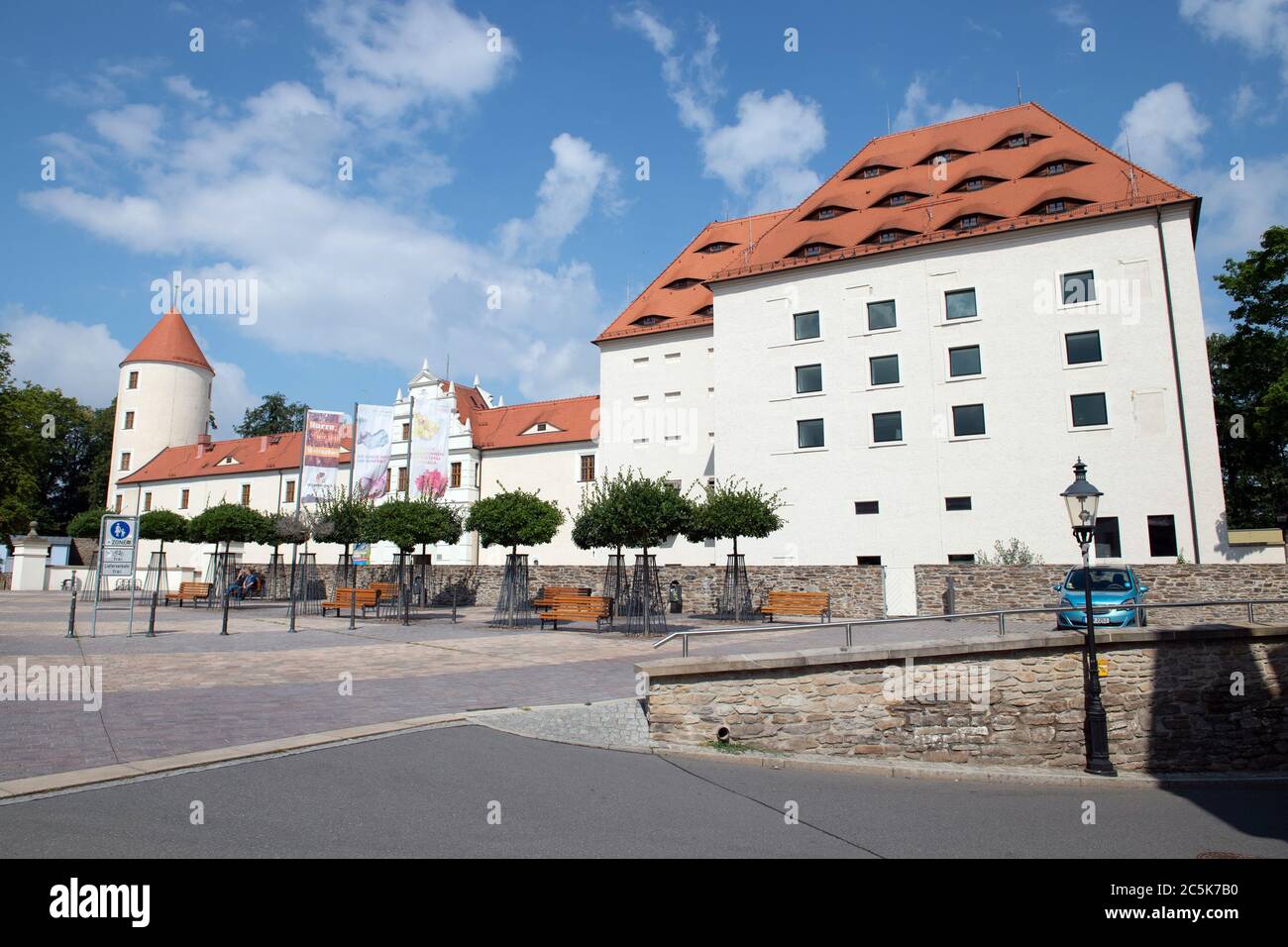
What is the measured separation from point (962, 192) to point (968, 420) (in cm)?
1181

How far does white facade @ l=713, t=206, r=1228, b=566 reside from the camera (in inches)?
1187

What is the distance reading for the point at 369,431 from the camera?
44.0 meters

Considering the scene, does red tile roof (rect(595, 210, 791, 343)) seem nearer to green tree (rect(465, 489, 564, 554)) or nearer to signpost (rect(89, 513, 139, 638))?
green tree (rect(465, 489, 564, 554))

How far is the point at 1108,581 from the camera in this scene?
18938 mm

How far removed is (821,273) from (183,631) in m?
29.5

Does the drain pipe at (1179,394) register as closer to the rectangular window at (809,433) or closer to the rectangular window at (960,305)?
the rectangular window at (960,305)

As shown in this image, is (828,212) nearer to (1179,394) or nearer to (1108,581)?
(1179,394)

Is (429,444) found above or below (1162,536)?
above

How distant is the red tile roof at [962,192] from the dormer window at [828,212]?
20cm

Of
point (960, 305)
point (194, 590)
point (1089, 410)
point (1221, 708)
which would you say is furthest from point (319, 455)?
point (1221, 708)

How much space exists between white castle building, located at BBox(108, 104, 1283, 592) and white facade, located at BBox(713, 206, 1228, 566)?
0.08 m

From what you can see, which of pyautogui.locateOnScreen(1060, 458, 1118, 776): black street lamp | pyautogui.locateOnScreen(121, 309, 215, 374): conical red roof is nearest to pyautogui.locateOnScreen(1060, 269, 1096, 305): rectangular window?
pyautogui.locateOnScreen(1060, 458, 1118, 776): black street lamp

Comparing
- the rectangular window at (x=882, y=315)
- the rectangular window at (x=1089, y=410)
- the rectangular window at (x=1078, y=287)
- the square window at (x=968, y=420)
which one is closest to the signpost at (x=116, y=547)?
the rectangular window at (x=882, y=315)
